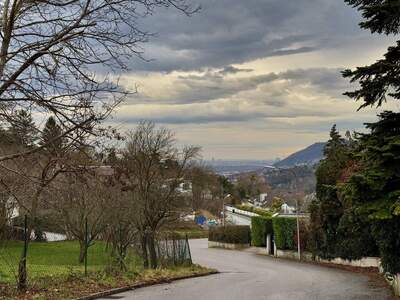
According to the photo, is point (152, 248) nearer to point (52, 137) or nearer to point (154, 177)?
point (154, 177)

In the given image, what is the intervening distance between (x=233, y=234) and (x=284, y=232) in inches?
632

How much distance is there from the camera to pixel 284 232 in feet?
146

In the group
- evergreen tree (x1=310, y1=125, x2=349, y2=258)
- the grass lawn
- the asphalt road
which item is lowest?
the asphalt road

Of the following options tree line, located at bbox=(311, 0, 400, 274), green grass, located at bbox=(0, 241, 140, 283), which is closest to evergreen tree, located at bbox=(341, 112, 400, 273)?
tree line, located at bbox=(311, 0, 400, 274)

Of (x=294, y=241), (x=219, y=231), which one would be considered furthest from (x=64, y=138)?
(x=219, y=231)

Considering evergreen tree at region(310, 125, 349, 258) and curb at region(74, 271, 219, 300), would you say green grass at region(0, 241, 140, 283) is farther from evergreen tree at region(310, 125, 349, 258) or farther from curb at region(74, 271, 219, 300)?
evergreen tree at region(310, 125, 349, 258)

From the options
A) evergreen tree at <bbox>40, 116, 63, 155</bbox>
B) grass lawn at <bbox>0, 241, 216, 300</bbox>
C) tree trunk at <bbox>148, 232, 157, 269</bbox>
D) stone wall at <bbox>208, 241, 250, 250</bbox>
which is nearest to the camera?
evergreen tree at <bbox>40, 116, 63, 155</bbox>

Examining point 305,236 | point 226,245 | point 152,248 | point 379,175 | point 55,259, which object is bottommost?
point 226,245

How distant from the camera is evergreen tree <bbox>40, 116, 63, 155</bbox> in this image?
11.5m

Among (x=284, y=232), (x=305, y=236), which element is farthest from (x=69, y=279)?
(x=284, y=232)

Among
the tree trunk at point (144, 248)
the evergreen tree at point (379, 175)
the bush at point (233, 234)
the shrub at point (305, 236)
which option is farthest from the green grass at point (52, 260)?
the bush at point (233, 234)

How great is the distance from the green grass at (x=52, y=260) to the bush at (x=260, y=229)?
15739 millimetres

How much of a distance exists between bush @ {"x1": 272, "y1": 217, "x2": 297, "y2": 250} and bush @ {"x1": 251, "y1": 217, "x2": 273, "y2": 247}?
11.4ft

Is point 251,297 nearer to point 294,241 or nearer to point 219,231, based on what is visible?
point 294,241
